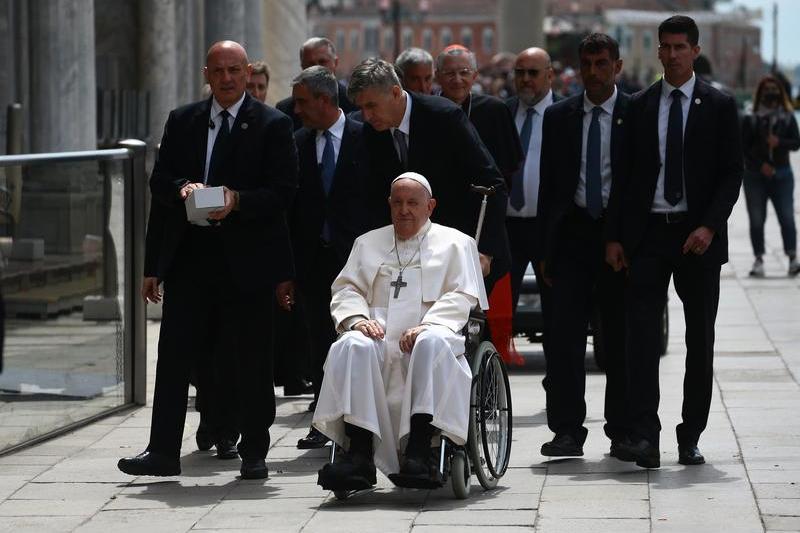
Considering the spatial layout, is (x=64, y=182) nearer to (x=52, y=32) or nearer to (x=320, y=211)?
(x=320, y=211)

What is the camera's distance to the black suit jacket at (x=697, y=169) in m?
8.34

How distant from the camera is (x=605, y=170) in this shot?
340 inches

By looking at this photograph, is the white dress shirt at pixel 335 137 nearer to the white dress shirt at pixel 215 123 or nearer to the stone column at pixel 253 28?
the white dress shirt at pixel 215 123

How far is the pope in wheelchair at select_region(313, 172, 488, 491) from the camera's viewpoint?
7.59m

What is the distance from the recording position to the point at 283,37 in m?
22.2

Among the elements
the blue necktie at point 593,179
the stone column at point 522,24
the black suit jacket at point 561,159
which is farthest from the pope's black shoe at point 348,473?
the stone column at point 522,24

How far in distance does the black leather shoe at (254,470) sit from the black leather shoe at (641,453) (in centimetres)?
145

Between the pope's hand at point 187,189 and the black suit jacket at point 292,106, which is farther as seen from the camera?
the black suit jacket at point 292,106

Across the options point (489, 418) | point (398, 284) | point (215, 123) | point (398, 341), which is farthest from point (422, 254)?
point (215, 123)

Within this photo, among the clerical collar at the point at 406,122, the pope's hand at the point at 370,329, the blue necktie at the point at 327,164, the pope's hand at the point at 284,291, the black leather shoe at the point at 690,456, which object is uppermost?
the clerical collar at the point at 406,122

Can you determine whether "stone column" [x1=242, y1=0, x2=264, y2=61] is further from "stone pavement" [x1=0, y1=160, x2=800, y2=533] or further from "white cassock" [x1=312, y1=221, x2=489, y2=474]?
"white cassock" [x1=312, y1=221, x2=489, y2=474]

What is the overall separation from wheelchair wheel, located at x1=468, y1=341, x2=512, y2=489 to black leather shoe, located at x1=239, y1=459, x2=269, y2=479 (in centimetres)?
91

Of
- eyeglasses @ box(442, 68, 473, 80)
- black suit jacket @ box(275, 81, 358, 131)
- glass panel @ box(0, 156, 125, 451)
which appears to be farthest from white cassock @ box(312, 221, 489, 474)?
eyeglasses @ box(442, 68, 473, 80)

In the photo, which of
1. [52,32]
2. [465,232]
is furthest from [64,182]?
[52,32]
